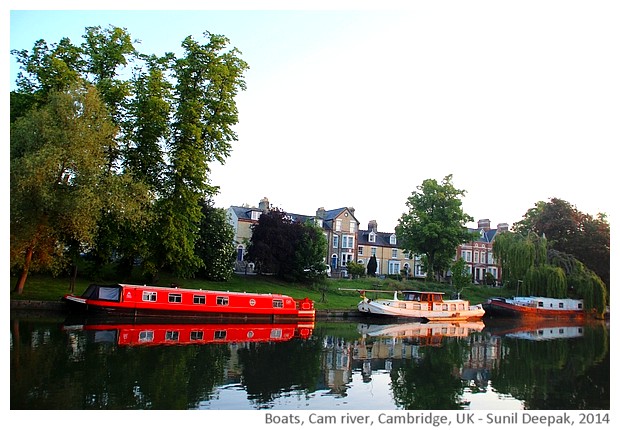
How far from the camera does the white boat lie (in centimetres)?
3422

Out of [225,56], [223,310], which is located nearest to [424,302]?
[223,310]

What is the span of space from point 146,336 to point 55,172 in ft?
26.7

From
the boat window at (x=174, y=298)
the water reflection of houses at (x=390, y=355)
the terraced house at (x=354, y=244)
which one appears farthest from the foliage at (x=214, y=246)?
the water reflection of houses at (x=390, y=355)

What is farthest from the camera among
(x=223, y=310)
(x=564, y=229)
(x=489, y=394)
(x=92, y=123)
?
(x=564, y=229)

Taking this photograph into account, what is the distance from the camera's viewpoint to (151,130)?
28.9 metres

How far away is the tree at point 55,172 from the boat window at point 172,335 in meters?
5.77

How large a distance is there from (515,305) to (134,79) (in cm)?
3148

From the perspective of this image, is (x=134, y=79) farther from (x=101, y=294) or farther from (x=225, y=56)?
(x=101, y=294)

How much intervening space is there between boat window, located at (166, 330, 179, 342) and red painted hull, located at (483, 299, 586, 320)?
27796mm

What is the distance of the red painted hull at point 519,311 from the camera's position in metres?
41.6

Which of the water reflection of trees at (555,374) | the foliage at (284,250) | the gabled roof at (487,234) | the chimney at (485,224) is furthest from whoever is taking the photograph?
the chimney at (485,224)

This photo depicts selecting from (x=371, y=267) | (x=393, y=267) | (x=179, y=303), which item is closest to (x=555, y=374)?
(x=179, y=303)

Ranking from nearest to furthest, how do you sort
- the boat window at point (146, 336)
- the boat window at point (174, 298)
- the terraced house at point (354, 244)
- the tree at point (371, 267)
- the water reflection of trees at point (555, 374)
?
the water reflection of trees at point (555, 374) < the boat window at point (146, 336) < the boat window at point (174, 298) < the terraced house at point (354, 244) < the tree at point (371, 267)

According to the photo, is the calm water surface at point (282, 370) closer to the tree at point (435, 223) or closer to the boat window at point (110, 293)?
the boat window at point (110, 293)
